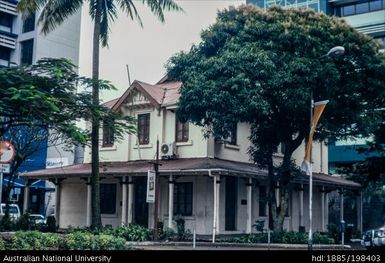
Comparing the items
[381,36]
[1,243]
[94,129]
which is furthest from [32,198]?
[1,243]

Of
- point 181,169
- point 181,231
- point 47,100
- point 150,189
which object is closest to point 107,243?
point 47,100

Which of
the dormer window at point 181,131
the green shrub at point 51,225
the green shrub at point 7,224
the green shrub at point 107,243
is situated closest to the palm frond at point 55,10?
the dormer window at point 181,131

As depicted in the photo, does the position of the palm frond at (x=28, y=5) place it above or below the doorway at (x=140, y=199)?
above

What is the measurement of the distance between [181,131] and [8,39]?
30264mm

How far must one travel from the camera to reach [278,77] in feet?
75.7

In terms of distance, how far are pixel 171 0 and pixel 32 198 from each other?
2998 cm

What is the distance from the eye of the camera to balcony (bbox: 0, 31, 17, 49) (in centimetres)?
5259

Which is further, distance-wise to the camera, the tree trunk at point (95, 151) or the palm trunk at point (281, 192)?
the palm trunk at point (281, 192)

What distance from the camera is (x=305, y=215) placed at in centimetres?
3391

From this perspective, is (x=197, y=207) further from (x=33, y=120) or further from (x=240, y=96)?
(x=33, y=120)

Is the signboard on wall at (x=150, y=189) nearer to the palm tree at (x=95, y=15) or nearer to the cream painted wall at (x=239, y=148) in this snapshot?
the palm tree at (x=95, y=15)

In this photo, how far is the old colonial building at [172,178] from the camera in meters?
27.4

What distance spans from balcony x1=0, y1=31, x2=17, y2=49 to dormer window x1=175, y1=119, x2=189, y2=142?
29.6 m

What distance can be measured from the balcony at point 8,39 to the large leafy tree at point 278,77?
102 feet
